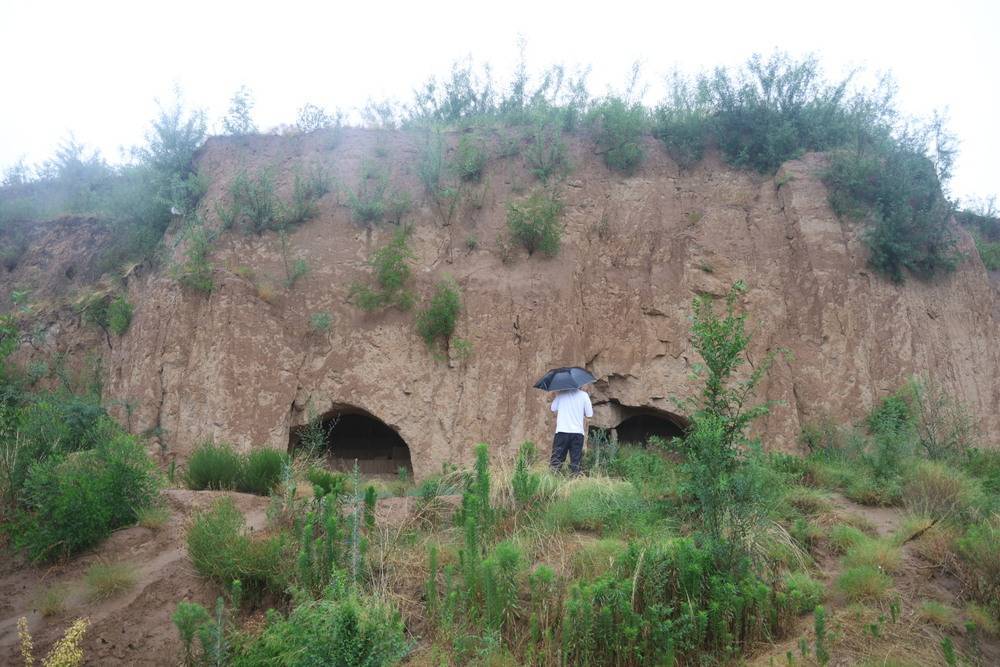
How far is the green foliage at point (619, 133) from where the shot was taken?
15203 millimetres

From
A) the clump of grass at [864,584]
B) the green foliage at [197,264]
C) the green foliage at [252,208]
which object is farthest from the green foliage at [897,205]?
the green foliage at [197,264]

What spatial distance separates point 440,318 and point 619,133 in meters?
5.79

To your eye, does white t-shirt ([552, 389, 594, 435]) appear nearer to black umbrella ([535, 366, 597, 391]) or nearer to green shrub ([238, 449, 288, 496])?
black umbrella ([535, 366, 597, 391])

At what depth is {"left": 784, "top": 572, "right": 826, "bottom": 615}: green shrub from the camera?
19.5 feet

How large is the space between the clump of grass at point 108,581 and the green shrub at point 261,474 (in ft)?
7.27

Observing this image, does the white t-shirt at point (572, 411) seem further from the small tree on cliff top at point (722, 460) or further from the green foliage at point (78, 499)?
the green foliage at point (78, 499)

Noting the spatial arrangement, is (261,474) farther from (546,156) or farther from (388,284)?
(546,156)

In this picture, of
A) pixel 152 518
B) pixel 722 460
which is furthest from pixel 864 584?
pixel 152 518

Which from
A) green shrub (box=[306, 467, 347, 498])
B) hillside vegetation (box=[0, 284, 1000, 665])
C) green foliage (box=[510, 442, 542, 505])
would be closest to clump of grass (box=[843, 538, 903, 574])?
hillside vegetation (box=[0, 284, 1000, 665])

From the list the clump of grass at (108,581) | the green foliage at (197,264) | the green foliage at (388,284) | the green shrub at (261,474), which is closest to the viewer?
the clump of grass at (108,581)

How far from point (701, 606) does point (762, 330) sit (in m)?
8.52

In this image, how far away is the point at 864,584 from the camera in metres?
6.21

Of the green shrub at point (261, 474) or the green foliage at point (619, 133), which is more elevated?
the green foliage at point (619, 133)

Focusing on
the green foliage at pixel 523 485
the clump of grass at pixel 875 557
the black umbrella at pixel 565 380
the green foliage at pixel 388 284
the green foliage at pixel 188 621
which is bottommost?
the green foliage at pixel 188 621
